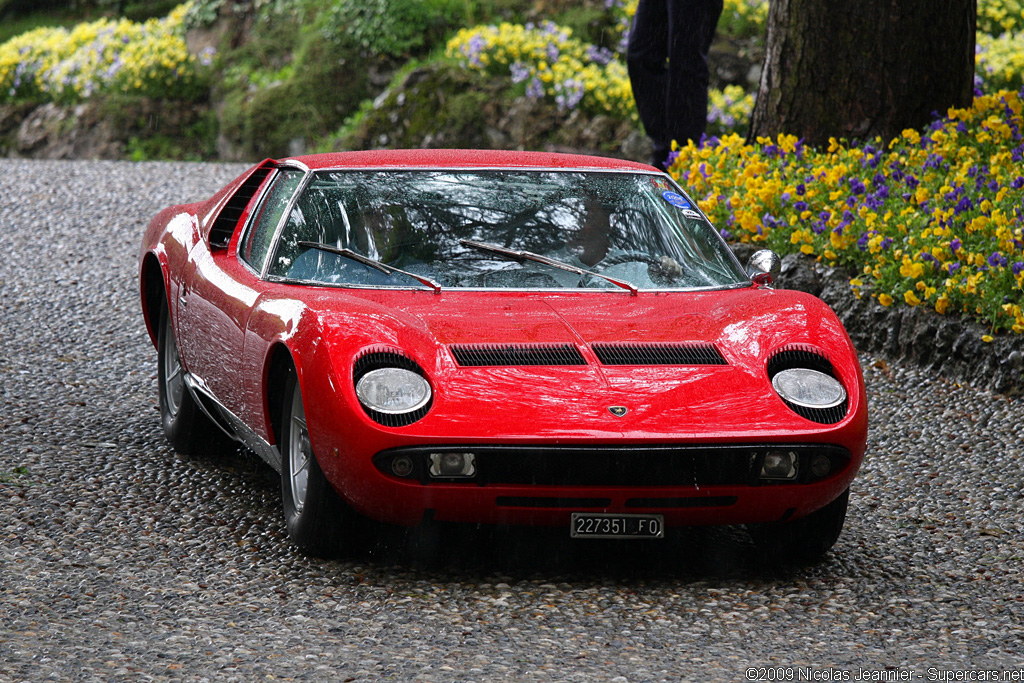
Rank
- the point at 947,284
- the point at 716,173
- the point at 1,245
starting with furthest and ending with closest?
1. the point at 1,245
2. the point at 716,173
3. the point at 947,284

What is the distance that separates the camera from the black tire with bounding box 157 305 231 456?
551 centimetres

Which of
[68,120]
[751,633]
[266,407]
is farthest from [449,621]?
[68,120]

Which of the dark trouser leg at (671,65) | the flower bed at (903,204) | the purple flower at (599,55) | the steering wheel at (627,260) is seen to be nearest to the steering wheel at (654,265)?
the steering wheel at (627,260)

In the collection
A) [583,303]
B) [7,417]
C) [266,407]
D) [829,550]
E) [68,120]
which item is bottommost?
[68,120]

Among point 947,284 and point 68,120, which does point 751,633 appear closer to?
point 947,284

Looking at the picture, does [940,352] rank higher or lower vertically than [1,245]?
higher

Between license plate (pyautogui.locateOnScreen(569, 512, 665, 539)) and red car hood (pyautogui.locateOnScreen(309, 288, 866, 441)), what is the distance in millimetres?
270

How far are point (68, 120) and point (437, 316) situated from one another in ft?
44.3

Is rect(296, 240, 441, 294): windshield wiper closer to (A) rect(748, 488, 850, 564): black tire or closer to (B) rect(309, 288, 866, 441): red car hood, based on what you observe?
(B) rect(309, 288, 866, 441): red car hood

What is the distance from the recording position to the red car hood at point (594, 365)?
370cm

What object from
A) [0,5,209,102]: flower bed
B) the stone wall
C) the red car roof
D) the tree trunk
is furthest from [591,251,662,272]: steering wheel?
[0,5,209,102]: flower bed

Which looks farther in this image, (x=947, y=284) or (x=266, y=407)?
(x=947, y=284)

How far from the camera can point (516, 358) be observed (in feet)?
12.9

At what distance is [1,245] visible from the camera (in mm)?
10312
